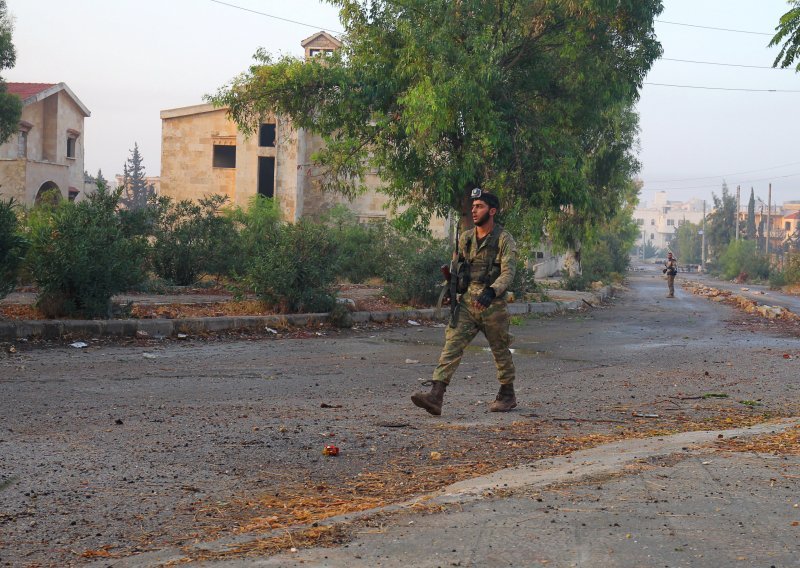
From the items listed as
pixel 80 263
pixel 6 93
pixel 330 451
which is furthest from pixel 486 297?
pixel 6 93

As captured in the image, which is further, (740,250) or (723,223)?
(723,223)

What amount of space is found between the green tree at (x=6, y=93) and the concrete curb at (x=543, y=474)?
3529 centimetres

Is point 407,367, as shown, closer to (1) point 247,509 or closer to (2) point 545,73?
(1) point 247,509

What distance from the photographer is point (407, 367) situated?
11266mm

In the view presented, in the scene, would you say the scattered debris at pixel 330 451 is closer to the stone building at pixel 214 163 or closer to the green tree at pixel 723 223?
the stone building at pixel 214 163

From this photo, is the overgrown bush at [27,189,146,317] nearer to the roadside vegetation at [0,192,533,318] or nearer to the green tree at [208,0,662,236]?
the roadside vegetation at [0,192,533,318]

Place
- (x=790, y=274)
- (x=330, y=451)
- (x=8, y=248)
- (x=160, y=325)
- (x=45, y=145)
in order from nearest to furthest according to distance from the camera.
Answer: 1. (x=330, y=451)
2. (x=8, y=248)
3. (x=160, y=325)
4. (x=45, y=145)
5. (x=790, y=274)

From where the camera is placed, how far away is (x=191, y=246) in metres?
21.3

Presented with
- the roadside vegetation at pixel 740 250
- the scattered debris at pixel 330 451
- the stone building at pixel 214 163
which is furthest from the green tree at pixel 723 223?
the scattered debris at pixel 330 451

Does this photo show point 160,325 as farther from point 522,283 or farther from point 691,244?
point 691,244

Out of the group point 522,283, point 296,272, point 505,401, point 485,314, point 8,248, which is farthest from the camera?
point 522,283

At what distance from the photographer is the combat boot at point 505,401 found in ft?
26.7

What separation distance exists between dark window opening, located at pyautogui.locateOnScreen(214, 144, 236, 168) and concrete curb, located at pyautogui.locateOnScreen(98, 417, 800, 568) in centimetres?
4491

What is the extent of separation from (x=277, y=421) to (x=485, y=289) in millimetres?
2013
